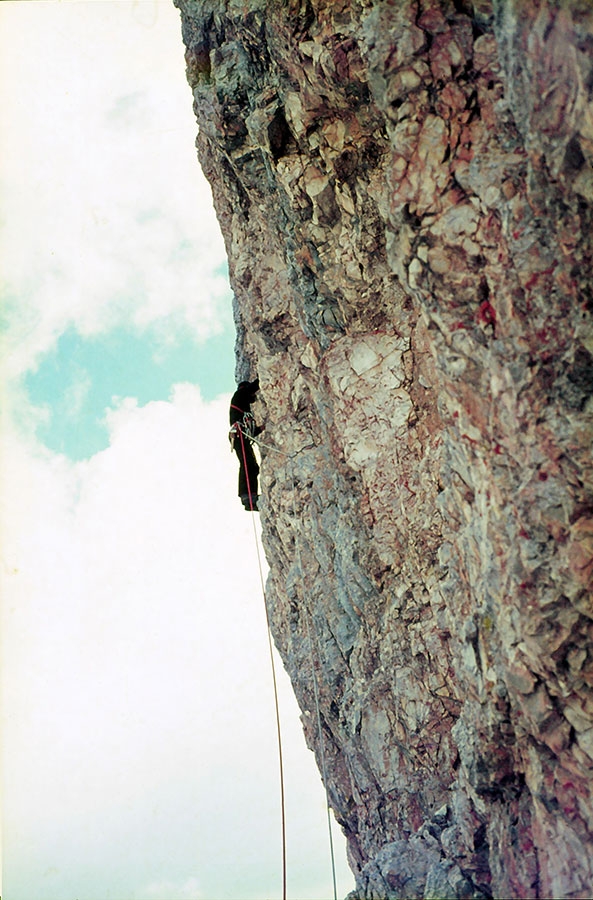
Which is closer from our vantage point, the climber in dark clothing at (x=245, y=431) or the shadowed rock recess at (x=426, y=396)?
the shadowed rock recess at (x=426, y=396)

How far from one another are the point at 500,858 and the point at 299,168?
8424 millimetres

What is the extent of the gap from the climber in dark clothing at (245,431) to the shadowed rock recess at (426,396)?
0.43 metres

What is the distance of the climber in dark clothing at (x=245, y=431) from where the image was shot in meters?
15.9

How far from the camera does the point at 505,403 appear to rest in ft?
29.2

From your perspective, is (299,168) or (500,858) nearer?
(500,858)

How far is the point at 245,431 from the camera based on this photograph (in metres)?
15.9

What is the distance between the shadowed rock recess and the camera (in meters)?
8.63

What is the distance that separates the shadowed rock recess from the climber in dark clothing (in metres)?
0.43

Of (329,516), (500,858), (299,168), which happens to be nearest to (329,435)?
(329,516)

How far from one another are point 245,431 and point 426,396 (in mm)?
4033

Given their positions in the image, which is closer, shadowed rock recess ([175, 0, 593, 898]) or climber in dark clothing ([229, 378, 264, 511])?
shadowed rock recess ([175, 0, 593, 898])

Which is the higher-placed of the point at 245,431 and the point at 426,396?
the point at 245,431

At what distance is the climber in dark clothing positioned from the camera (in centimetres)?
1588

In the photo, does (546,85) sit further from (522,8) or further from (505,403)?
(505,403)
